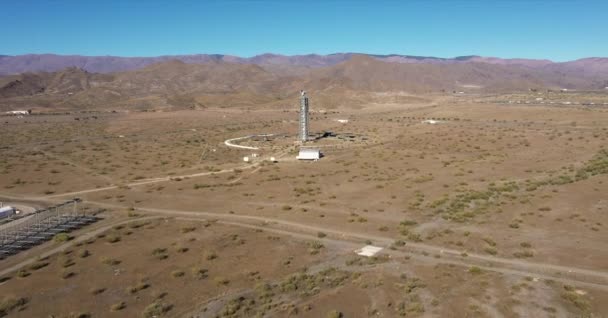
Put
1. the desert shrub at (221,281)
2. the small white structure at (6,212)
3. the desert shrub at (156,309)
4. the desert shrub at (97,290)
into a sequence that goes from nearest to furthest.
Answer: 1. the desert shrub at (156,309)
2. the desert shrub at (97,290)
3. the desert shrub at (221,281)
4. the small white structure at (6,212)

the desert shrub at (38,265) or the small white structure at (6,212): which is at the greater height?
the small white structure at (6,212)

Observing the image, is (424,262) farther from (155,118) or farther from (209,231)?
(155,118)

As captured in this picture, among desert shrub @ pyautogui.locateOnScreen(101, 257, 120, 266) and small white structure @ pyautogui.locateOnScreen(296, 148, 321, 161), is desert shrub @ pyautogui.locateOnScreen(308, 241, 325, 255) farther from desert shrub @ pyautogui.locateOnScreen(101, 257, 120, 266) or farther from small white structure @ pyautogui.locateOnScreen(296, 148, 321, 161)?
small white structure @ pyautogui.locateOnScreen(296, 148, 321, 161)

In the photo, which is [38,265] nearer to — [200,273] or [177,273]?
[177,273]

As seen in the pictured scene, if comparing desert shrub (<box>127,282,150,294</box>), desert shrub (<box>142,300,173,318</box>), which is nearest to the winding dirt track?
desert shrub (<box>127,282,150,294</box>)

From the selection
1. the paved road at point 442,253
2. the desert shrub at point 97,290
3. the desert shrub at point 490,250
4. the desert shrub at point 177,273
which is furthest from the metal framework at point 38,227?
the desert shrub at point 490,250

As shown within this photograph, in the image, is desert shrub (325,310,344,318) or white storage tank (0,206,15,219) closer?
desert shrub (325,310,344,318)

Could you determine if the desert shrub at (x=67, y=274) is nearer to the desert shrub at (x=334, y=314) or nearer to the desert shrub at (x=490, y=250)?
the desert shrub at (x=334, y=314)

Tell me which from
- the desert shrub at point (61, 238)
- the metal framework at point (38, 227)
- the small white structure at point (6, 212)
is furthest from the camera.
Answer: the small white structure at point (6, 212)
